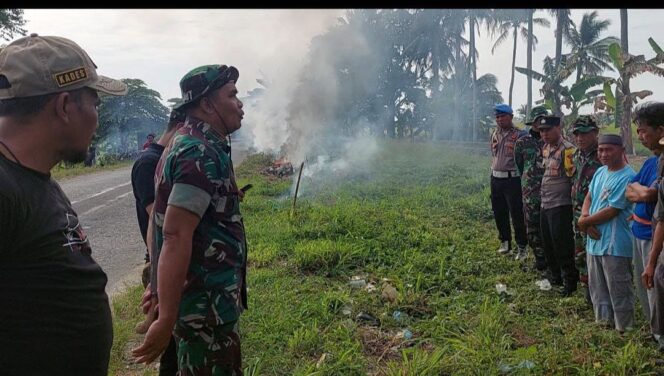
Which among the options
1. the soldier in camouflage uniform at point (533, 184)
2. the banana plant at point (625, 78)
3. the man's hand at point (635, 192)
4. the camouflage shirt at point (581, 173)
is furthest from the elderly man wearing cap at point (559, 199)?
the banana plant at point (625, 78)

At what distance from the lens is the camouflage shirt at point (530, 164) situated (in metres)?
5.22

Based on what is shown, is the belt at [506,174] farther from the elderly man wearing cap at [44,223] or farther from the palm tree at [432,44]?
the palm tree at [432,44]

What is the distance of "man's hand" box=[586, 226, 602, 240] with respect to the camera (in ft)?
12.3

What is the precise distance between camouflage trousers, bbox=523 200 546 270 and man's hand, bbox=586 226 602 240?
1.45 m

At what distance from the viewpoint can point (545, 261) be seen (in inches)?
206

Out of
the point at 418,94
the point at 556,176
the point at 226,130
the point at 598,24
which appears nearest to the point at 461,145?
the point at 418,94

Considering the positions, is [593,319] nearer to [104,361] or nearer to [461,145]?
[104,361]

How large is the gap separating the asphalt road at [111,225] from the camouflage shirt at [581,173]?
463 cm

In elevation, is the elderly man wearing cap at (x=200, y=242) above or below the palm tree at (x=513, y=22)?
below

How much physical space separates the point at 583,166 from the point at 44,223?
4255 millimetres

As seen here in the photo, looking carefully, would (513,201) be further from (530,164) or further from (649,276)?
(649,276)

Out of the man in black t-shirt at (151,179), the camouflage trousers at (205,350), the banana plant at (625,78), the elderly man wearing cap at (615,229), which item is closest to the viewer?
the camouflage trousers at (205,350)

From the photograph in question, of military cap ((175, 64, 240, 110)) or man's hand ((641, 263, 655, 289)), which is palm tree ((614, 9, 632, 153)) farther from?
military cap ((175, 64, 240, 110))

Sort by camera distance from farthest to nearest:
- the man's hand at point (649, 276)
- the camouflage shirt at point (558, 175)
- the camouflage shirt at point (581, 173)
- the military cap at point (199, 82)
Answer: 1. the camouflage shirt at point (558, 175)
2. the camouflage shirt at point (581, 173)
3. the man's hand at point (649, 276)
4. the military cap at point (199, 82)
